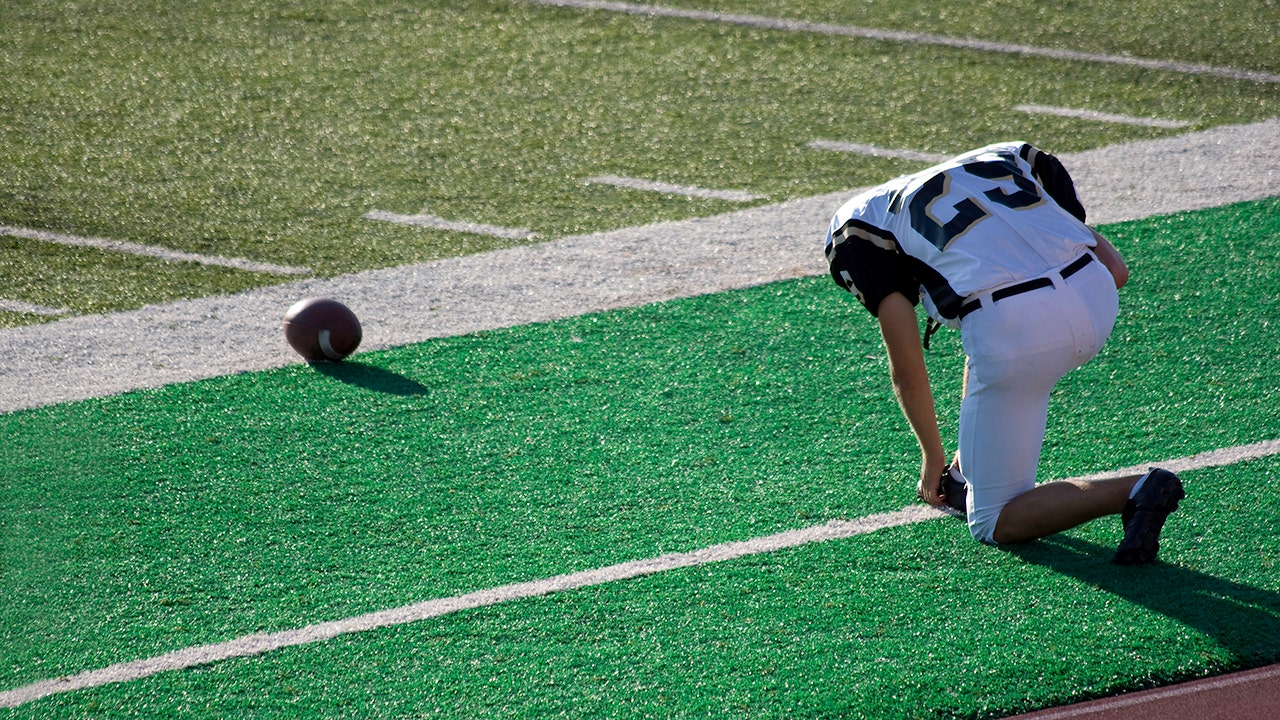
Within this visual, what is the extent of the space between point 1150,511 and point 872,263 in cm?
117

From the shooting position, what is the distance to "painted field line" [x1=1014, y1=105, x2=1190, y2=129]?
392 inches

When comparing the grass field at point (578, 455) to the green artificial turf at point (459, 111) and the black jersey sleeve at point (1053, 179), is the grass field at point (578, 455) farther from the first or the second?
the black jersey sleeve at point (1053, 179)

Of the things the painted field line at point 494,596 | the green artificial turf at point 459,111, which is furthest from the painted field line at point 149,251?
the painted field line at point 494,596

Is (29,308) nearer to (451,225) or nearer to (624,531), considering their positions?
(451,225)

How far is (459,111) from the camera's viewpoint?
10.6 meters

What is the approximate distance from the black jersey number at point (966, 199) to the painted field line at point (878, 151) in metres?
4.66

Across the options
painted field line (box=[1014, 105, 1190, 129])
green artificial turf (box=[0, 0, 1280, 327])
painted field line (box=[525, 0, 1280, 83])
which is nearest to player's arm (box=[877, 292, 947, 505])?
green artificial turf (box=[0, 0, 1280, 327])

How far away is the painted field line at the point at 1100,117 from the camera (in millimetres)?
9945

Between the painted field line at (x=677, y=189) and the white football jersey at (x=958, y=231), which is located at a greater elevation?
A: the painted field line at (x=677, y=189)

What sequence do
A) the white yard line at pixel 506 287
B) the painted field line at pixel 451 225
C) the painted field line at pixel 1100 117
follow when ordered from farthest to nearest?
the painted field line at pixel 1100 117, the painted field line at pixel 451 225, the white yard line at pixel 506 287

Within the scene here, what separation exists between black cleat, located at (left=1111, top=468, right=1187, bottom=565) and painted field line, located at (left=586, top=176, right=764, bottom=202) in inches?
183

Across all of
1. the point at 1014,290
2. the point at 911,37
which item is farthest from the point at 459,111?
the point at 1014,290

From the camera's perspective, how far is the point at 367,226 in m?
8.27

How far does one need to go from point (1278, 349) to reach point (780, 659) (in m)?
Answer: 3.38
